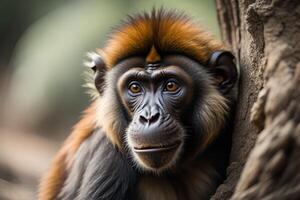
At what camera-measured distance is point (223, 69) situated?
527cm

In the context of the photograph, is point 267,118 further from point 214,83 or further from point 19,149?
point 19,149

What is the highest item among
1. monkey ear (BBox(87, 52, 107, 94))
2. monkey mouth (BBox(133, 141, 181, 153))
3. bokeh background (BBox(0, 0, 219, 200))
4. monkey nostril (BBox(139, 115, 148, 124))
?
monkey ear (BBox(87, 52, 107, 94))

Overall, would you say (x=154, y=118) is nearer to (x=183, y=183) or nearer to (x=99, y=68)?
(x=183, y=183)

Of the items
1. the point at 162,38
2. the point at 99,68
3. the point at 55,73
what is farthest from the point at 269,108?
the point at 55,73

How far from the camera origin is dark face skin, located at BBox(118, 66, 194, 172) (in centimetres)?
489

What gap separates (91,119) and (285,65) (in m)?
2.70

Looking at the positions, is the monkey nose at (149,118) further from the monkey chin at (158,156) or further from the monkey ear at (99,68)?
the monkey ear at (99,68)

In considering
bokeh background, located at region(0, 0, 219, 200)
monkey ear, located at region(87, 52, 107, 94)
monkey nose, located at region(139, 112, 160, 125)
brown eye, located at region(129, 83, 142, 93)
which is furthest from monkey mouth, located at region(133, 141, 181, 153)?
bokeh background, located at region(0, 0, 219, 200)

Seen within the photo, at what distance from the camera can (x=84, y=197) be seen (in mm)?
5375

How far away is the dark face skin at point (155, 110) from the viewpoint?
193 inches

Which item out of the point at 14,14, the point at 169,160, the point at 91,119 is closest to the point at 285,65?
the point at 169,160

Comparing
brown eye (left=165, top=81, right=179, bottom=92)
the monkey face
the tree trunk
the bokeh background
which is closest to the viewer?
the tree trunk

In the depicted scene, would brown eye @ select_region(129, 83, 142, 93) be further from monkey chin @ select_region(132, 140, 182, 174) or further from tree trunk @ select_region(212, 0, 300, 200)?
tree trunk @ select_region(212, 0, 300, 200)

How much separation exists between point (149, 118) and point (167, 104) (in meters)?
0.29
